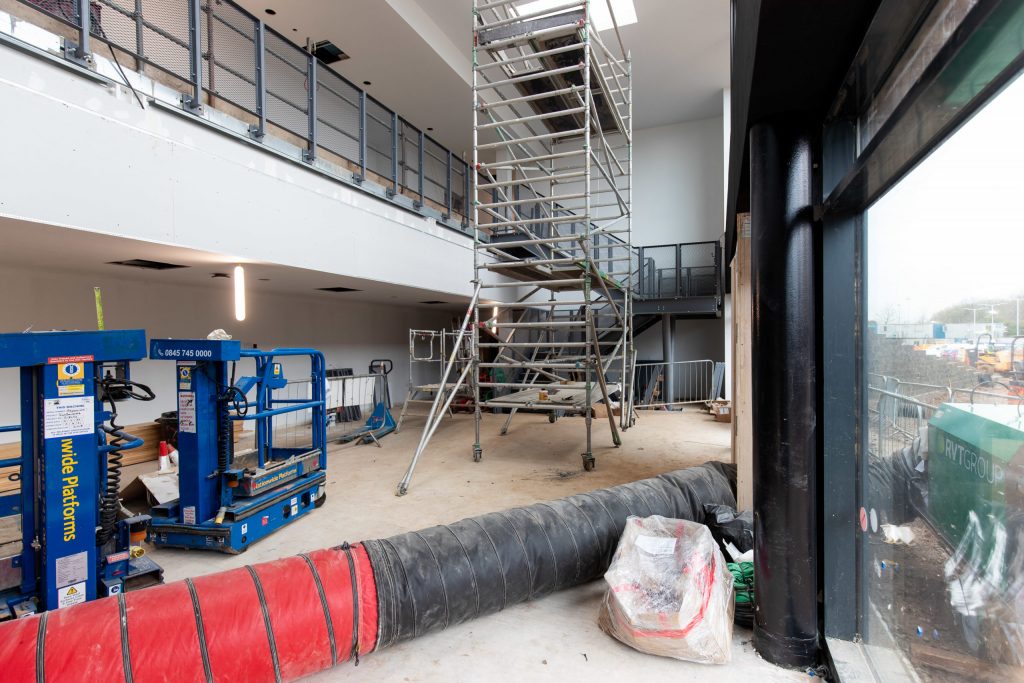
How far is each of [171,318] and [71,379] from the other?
5136mm

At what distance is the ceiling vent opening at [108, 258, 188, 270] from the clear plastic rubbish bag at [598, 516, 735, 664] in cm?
504

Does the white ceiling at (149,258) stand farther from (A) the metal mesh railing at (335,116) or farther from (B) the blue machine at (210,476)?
(A) the metal mesh railing at (335,116)

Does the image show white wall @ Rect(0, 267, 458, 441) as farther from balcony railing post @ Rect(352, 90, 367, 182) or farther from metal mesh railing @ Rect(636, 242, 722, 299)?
metal mesh railing @ Rect(636, 242, 722, 299)

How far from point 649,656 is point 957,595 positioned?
1151mm

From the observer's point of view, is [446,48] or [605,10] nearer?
[605,10]

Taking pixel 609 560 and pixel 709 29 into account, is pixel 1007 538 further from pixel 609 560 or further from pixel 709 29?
pixel 709 29

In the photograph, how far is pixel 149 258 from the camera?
442cm

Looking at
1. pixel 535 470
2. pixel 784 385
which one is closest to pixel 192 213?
pixel 535 470

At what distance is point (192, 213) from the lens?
12.7 feet

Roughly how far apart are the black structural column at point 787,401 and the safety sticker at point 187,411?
341cm

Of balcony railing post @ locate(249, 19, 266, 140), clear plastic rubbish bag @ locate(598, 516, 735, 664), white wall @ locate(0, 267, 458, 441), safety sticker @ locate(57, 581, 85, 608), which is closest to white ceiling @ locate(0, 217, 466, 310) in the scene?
white wall @ locate(0, 267, 458, 441)

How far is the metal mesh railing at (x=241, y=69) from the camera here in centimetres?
382

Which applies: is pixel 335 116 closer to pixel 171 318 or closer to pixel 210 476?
pixel 171 318

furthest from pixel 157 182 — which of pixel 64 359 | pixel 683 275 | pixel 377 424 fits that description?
pixel 683 275
